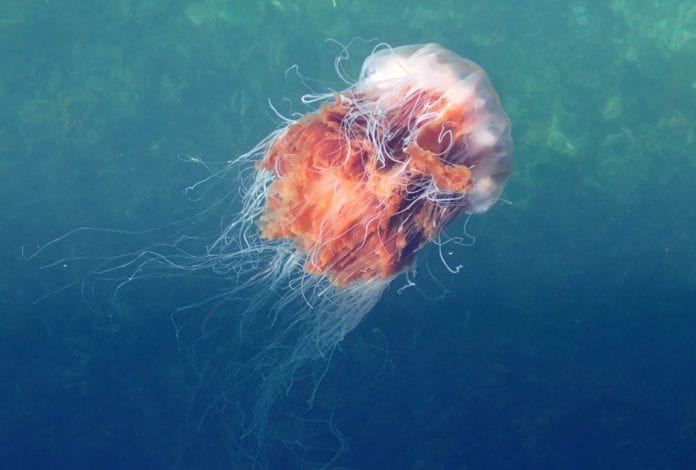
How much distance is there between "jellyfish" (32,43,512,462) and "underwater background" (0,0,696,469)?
0.39m

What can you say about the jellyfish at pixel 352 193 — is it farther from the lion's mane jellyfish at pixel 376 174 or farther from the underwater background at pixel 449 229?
the underwater background at pixel 449 229

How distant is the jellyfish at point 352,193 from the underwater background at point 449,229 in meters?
0.39

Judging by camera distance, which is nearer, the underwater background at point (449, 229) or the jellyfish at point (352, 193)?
the jellyfish at point (352, 193)

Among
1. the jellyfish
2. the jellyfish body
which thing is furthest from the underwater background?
the jellyfish body

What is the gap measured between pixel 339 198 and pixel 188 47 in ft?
5.39

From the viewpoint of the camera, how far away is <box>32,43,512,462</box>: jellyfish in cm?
334

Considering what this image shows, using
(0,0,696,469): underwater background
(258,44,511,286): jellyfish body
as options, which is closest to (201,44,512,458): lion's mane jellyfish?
(258,44,511,286): jellyfish body

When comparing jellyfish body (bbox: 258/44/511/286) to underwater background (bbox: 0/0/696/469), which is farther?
underwater background (bbox: 0/0/696/469)

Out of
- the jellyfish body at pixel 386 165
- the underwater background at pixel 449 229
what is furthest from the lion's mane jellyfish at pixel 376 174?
the underwater background at pixel 449 229

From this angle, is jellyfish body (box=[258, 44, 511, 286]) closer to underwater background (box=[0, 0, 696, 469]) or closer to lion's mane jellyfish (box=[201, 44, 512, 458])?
lion's mane jellyfish (box=[201, 44, 512, 458])

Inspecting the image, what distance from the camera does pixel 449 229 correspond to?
4.27m

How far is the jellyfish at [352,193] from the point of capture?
3338mm

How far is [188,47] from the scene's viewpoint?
14.2 feet

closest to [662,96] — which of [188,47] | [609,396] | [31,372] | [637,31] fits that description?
[637,31]
